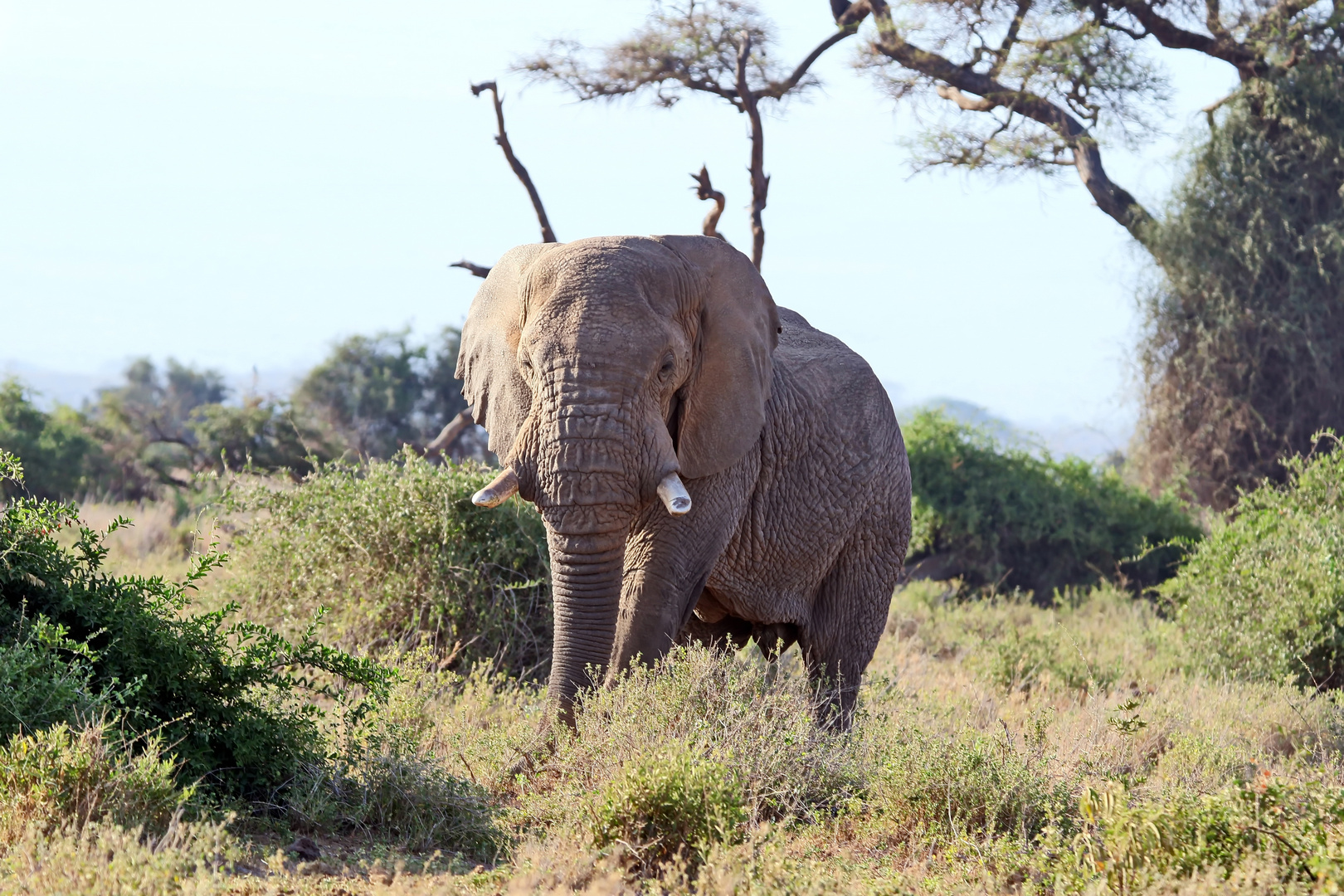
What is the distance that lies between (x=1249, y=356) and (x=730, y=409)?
1117 centimetres

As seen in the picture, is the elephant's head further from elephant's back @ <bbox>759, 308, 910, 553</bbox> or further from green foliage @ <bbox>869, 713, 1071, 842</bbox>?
green foliage @ <bbox>869, 713, 1071, 842</bbox>

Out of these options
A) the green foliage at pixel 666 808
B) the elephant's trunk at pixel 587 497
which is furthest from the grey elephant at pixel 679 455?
the green foliage at pixel 666 808

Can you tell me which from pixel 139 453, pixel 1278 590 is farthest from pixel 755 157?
pixel 139 453

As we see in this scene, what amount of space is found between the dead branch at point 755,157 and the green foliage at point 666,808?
965 centimetres

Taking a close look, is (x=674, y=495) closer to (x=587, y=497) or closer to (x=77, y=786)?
(x=587, y=497)

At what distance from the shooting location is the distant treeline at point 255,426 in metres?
16.0

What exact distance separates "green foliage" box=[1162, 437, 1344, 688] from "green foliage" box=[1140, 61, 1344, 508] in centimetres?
480

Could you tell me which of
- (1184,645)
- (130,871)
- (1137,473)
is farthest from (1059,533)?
(130,871)

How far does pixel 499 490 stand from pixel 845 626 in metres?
2.57

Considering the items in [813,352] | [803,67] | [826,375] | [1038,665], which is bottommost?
[1038,665]

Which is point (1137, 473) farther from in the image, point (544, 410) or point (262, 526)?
point (544, 410)

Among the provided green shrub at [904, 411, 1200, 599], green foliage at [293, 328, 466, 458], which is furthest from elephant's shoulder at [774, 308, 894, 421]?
green foliage at [293, 328, 466, 458]

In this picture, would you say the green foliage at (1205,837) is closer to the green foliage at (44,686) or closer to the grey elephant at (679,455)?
the grey elephant at (679,455)

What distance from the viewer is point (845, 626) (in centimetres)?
724
